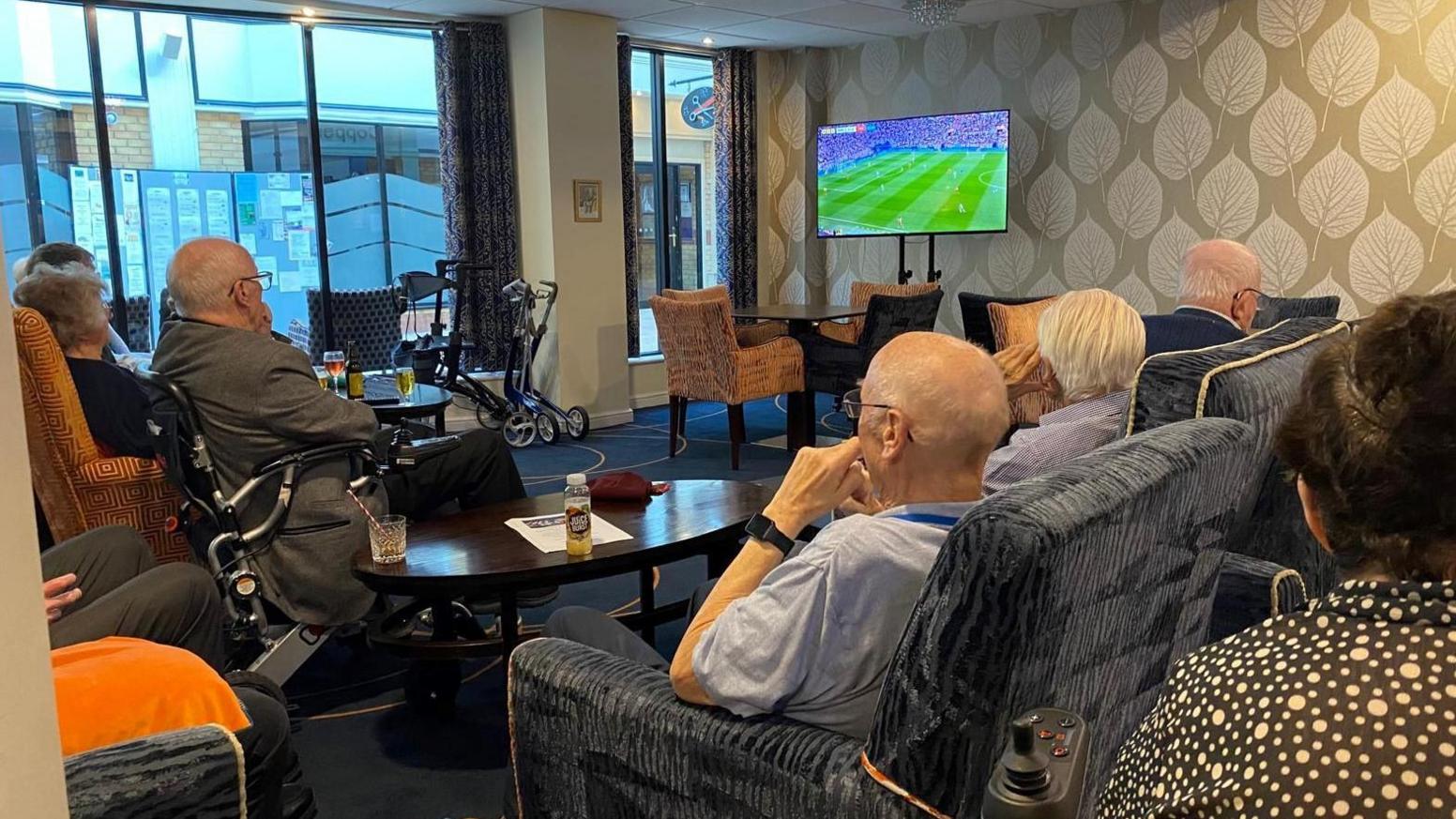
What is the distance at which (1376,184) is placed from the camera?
580cm

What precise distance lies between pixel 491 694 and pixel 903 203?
207 inches

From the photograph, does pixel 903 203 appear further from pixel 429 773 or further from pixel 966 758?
pixel 966 758

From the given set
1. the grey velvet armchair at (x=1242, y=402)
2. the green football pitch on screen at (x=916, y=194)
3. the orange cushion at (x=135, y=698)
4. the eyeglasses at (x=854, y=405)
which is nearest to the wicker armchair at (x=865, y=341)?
the green football pitch on screen at (x=916, y=194)

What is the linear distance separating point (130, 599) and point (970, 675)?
1.62m

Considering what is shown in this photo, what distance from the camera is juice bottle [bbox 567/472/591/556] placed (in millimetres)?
2459

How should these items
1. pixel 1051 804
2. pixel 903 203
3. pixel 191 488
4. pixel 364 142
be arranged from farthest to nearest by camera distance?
pixel 903 203
pixel 364 142
pixel 191 488
pixel 1051 804

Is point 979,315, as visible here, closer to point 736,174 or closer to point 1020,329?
point 1020,329

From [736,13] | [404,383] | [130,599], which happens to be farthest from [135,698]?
[736,13]

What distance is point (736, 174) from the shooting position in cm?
805

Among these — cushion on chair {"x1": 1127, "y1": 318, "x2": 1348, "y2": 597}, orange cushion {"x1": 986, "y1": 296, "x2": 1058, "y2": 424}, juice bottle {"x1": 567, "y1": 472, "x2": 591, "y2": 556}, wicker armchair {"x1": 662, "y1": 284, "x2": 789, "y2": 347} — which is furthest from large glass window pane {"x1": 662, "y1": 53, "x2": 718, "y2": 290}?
cushion on chair {"x1": 1127, "y1": 318, "x2": 1348, "y2": 597}

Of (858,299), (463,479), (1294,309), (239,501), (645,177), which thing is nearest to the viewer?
(239,501)

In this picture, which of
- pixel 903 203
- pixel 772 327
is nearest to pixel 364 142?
pixel 772 327

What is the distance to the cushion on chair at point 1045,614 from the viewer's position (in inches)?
43.9

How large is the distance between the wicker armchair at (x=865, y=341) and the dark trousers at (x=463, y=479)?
8.52ft
